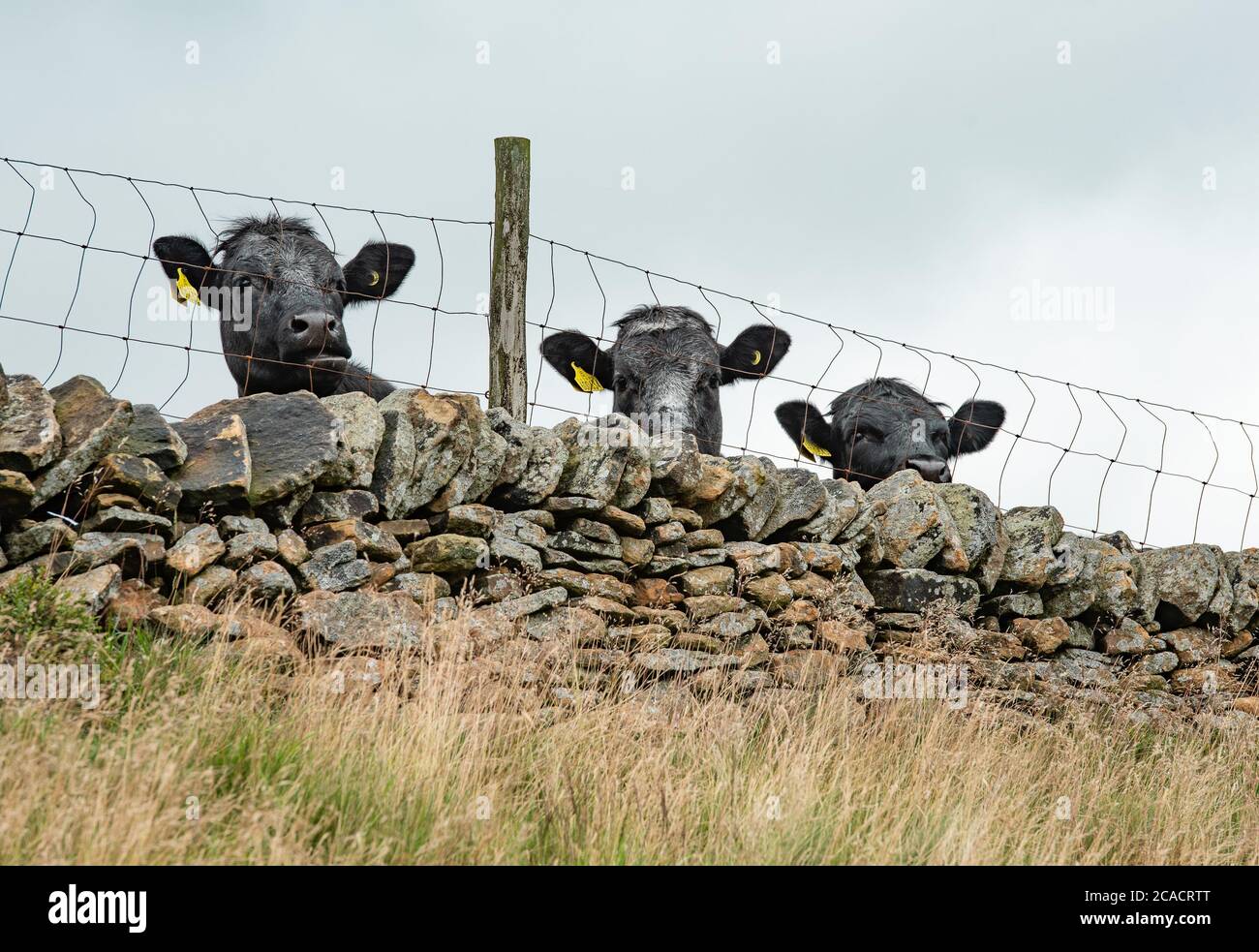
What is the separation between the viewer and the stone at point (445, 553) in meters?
5.61

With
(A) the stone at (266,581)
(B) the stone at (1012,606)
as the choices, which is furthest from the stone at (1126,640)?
(A) the stone at (266,581)

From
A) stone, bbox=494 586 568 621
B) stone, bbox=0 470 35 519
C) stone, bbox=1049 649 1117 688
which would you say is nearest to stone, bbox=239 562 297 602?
stone, bbox=0 470 35 519

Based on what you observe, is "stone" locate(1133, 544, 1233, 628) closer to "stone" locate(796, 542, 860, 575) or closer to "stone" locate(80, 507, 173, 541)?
"stone" locate(796, 542, 860, 575)

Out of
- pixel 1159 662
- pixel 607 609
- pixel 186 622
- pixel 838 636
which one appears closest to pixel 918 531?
pixel 838 636

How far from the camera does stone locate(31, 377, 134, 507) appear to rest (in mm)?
4719

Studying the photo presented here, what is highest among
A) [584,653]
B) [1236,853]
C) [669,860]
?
[584,653]

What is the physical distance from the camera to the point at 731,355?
10.5 meters

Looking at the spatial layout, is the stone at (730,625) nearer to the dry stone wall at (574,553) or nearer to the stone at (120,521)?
the dry stone wall at (574,553)

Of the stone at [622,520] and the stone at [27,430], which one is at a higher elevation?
the stone at [27,430]

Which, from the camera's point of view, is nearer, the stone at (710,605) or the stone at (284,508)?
the stone at (284,508)

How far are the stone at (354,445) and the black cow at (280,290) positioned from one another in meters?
1.81

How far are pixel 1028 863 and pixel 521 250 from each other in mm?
4481

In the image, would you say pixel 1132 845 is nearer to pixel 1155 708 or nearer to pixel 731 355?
pixel 1155 708

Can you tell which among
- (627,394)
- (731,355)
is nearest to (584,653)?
(627,394)
